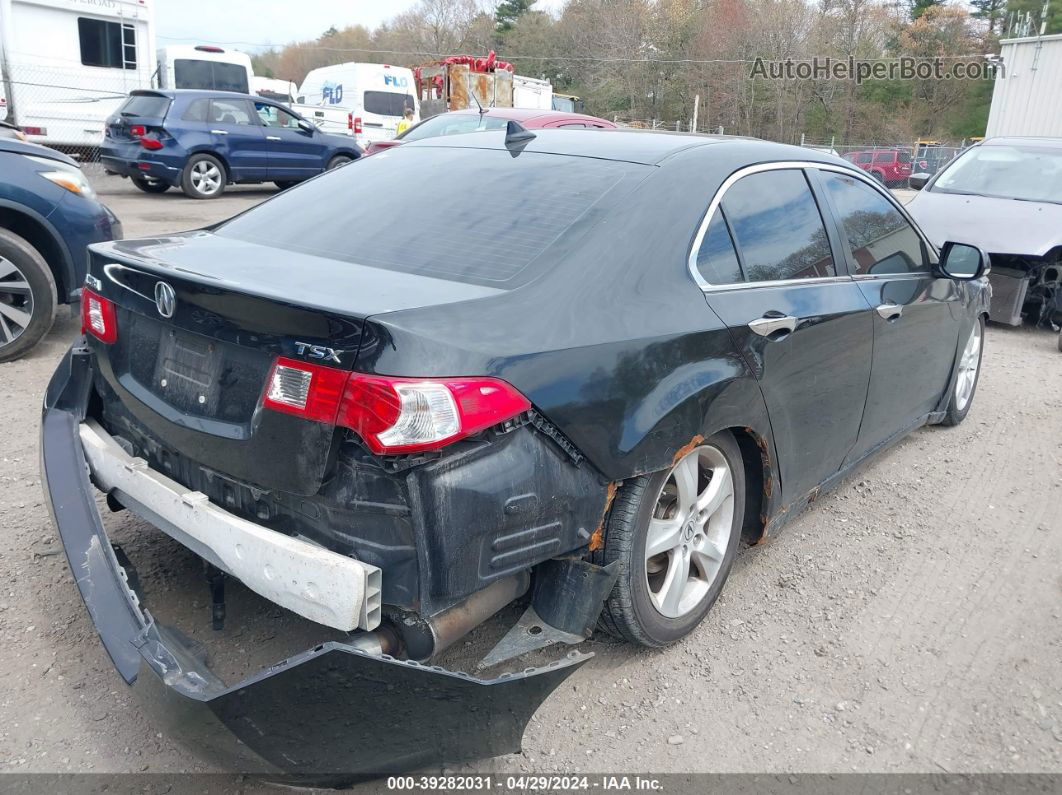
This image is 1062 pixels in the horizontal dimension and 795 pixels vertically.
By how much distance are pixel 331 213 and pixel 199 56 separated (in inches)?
761

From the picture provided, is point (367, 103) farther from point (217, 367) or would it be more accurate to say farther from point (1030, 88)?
point (217, 367)

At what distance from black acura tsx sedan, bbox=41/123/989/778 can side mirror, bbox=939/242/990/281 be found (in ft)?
3.50

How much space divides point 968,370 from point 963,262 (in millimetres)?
1277

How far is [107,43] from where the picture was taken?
1658 centimetres

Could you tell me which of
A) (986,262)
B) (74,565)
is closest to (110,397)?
(74,565)

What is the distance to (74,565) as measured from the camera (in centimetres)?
235

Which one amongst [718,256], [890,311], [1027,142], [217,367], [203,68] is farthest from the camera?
[203,68]

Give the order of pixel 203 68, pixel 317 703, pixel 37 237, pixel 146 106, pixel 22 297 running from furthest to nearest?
pixel 203 68 → pixel 146 106 → pixel 37 237 → pixel 22 297 → pixel 317 703

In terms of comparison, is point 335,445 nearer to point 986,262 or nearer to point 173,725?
point 173,725

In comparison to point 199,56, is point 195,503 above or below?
below

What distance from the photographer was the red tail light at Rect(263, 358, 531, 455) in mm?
1985

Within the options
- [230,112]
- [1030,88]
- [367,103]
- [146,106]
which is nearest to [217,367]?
[146,106]

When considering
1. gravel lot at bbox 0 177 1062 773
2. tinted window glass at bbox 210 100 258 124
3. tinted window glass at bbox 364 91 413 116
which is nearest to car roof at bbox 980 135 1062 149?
gravel lot at bbox 0 177 1062 773

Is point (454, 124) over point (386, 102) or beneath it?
beneath
